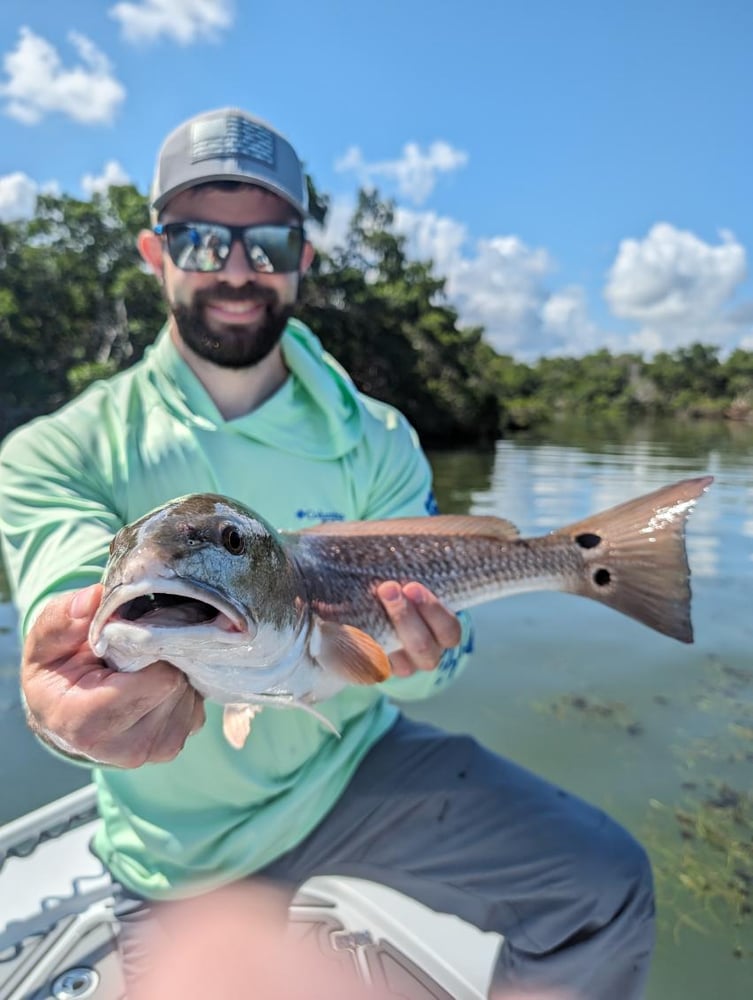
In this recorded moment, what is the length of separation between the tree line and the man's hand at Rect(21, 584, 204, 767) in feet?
74.9

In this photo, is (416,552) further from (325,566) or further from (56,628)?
(56,628)

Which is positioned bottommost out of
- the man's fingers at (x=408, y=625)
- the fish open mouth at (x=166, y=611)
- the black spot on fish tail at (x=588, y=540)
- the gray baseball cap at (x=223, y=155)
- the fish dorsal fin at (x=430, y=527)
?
the man's fingers at (x=408, y=625)

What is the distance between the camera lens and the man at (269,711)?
7.59 ft

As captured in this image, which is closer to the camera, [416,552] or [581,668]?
[416,552]

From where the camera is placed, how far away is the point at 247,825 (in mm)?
2354

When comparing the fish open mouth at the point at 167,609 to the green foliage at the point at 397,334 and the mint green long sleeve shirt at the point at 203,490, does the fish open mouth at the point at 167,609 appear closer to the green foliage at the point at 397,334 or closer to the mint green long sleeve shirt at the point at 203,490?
the mint green long sleeve shirt at the point at 203,490

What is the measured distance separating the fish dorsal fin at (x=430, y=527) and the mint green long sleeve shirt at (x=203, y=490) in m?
0.33

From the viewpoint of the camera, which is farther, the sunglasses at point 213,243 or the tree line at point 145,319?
the tree line at point 145,319

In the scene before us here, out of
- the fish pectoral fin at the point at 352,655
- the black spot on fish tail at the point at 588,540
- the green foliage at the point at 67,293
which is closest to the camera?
the fish pectoral fin at the point at 352,655

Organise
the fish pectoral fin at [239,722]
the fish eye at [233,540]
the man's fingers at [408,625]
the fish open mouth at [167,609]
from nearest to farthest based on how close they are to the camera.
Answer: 1. the fish open mouth at [167,609]
2. the fish eye at [233,540]
3. the fish pectoral fin at [239,722]
4. the man's fingers at [408,625]

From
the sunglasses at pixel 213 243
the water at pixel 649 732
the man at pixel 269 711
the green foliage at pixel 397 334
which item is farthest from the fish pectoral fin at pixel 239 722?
the green foliage at pixel 397 334

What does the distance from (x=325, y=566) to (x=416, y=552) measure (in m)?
0.41

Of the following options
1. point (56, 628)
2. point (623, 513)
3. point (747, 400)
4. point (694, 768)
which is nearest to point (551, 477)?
point (694, 768)

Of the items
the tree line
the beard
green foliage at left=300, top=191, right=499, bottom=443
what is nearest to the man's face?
the beard
